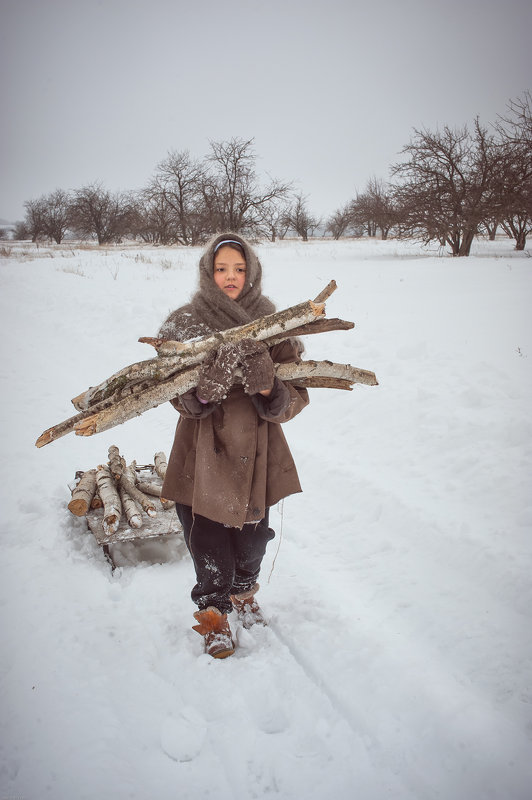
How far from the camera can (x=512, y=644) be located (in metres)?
2.28

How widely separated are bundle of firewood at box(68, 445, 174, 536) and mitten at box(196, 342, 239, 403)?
1602 millimetres

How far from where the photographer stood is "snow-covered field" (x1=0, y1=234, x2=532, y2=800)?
5.72ft

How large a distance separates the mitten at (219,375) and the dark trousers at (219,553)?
744 mm

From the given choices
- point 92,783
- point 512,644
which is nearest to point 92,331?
point 92,783

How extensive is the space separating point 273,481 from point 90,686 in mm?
1379

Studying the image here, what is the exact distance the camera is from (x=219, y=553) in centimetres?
212

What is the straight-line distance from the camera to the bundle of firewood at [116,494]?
9.61ft

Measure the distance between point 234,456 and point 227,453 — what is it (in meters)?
0.04

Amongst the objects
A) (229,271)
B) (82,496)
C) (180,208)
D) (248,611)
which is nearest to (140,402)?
(229,271)

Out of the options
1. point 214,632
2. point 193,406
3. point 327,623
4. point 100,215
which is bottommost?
point 327,623

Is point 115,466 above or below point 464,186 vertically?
below

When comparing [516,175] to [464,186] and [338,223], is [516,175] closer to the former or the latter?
[464,186]

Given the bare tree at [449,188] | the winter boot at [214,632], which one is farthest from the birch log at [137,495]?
the bare tree at [449,188]

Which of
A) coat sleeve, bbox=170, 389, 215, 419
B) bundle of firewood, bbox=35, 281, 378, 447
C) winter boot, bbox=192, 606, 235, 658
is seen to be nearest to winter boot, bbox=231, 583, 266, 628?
winter boot, bbox=192, 606, 235, 658
